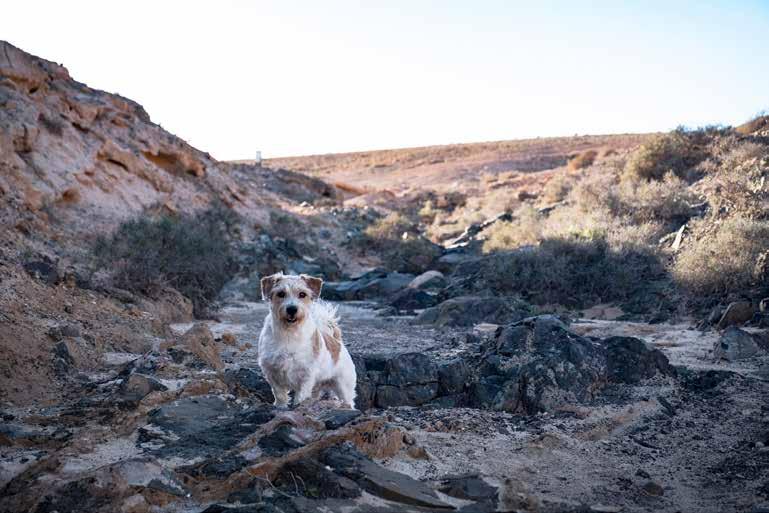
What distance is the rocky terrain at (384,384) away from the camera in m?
4.19

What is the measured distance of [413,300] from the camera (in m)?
15.1

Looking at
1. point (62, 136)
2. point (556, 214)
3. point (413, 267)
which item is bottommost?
point (413, 267)

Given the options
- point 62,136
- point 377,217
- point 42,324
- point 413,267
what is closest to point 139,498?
point 42,324

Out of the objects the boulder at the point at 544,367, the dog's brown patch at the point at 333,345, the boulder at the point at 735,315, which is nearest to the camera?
the dog's brown patch at the point at 333,345

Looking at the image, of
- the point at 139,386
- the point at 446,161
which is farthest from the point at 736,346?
the point at 446,161

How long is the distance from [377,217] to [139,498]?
26780mm

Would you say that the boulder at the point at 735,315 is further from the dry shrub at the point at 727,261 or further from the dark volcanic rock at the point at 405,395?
the dark volcanic rock at the point at 405,395

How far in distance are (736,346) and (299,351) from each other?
5.80m

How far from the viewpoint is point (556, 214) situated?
2069 centimetres

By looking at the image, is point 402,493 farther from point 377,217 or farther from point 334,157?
point 334,157

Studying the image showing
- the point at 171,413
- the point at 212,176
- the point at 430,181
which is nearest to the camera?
the point at 171,413

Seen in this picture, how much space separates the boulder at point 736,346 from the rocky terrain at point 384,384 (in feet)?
0.14

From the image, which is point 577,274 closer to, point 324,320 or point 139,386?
point 324,320

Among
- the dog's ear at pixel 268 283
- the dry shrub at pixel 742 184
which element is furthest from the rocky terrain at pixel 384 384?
the dog's ear at pixel 268 283
